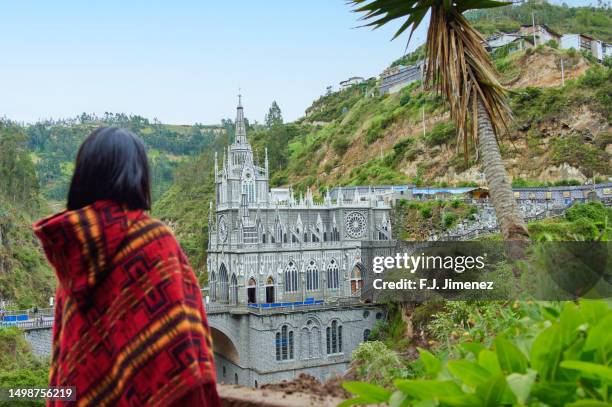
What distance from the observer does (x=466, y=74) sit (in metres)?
8.30

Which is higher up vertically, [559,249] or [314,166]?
[314,166]

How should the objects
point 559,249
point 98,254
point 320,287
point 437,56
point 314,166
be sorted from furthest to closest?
point 314,166
point 320,287
point 437,56
point 559,249
point 98,254

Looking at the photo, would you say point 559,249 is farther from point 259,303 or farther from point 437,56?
point 259,303

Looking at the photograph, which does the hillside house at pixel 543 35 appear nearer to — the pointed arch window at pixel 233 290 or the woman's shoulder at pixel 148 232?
the pointed arch window at pixel 233 290

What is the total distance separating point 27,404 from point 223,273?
1840 centimetres

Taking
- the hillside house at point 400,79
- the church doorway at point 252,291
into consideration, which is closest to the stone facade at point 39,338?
the church doorway at point 252,291

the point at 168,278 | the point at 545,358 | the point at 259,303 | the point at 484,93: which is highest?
the point at 484,93

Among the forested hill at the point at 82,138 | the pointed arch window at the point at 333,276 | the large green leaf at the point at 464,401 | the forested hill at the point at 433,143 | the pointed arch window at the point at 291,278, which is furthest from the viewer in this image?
the forested hill at the point at 82,138

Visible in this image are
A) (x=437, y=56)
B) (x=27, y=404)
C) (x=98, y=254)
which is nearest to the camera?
(x=98, y=254)

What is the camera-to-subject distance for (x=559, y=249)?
4.34 m

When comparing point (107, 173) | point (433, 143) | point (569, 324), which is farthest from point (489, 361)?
point (433, 143)

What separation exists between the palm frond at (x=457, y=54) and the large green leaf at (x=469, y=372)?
676cm

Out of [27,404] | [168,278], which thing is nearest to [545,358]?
[168,278]

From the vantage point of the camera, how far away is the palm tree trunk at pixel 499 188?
794 centimetres
